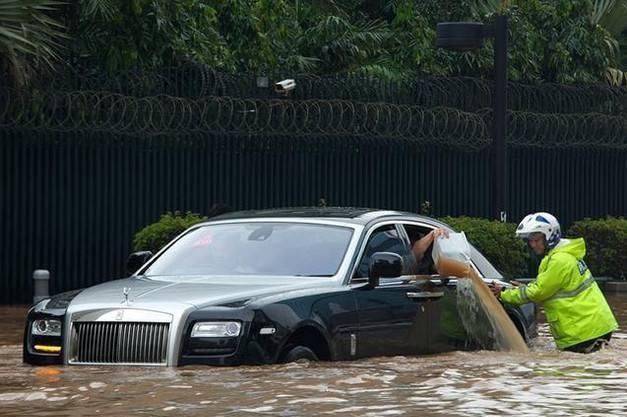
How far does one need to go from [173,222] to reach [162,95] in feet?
7.08

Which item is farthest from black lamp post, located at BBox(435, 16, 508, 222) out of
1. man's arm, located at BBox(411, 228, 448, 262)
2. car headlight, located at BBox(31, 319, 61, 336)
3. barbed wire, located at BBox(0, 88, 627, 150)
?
car headlight, located at BBox(31, 319, 61, 336)

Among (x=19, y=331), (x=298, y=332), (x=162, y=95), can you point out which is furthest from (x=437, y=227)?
(x=162, y=95)

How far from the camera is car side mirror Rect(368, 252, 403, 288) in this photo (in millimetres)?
12562

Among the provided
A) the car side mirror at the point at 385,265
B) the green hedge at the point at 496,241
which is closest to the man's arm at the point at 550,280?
the car side mirror at the point at 385,265

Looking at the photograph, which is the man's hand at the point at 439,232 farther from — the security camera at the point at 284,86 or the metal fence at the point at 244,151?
the security camera at the point at 284,86

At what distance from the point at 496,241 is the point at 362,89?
135 inches

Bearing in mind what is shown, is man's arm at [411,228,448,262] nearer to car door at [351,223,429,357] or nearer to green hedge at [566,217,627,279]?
car door at [351,223,429,357]

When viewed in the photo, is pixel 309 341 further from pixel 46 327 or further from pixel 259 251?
pixel 46 327

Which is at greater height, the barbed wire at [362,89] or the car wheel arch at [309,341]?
the barbed wire at [362,89]

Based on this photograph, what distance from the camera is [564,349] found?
44.8 ft

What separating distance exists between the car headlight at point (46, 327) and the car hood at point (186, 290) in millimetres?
181

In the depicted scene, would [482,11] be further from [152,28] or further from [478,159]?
[152,28]

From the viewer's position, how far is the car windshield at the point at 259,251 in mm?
12820

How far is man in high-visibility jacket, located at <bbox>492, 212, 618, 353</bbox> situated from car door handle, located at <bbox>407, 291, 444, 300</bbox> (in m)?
0.59
